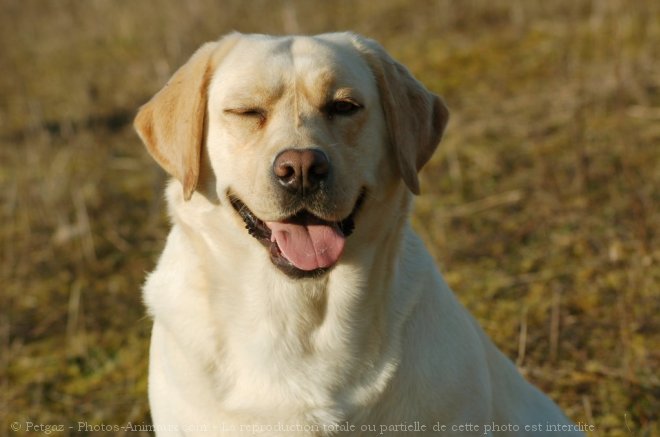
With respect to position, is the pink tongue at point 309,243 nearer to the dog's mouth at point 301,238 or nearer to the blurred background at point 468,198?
the dog's mouth at point 301,238

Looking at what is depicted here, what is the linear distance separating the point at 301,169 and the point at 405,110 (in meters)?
0.56

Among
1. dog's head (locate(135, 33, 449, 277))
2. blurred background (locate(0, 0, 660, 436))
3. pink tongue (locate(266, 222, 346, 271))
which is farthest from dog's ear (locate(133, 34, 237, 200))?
blurred background (locate(0, 0, 660, 436))

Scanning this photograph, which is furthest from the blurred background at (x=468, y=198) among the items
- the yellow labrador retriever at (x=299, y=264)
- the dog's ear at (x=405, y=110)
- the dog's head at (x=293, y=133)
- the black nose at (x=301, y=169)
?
the black nose at (x=301, y=169)

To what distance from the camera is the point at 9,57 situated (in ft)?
36.8

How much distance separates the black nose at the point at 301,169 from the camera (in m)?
2.87

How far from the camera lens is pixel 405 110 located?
3.26m

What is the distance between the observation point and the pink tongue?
9.93 ft

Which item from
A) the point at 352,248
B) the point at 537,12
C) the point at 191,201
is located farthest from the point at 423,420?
the point at 537,12

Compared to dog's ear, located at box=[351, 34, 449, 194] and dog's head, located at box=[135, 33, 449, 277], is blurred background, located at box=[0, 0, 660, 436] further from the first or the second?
dog's head, located at box=[135, 33, 449, 277]

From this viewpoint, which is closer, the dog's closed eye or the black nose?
the black nose

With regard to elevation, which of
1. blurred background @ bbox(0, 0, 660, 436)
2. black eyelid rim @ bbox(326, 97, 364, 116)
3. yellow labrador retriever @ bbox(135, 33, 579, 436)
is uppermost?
black eyelid rim @ bbox(326, 97, 364, 116)

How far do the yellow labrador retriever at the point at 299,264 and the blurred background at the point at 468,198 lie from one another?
142cm

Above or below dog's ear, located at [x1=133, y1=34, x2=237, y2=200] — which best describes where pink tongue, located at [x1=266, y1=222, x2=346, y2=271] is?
below

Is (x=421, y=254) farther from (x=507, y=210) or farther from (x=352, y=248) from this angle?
(x=507, y=210)
